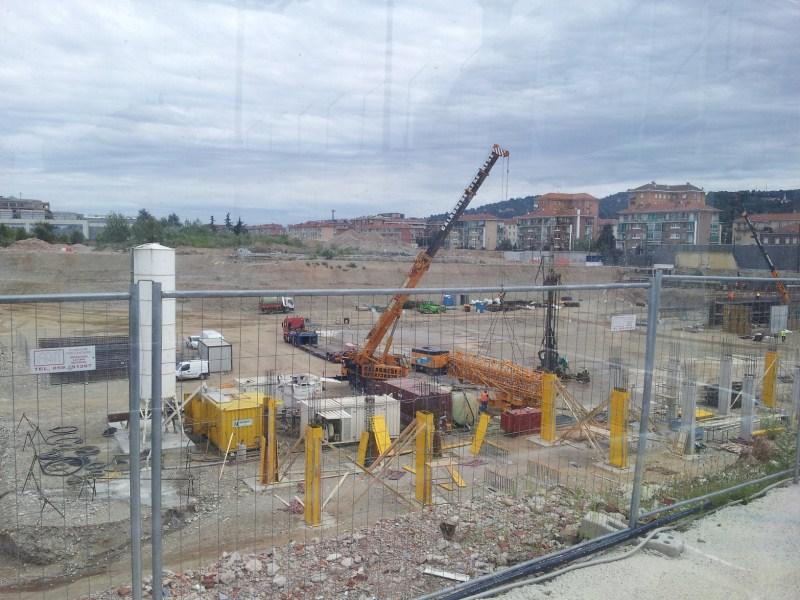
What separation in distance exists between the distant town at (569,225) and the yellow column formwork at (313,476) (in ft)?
50.8

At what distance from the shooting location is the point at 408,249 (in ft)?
197

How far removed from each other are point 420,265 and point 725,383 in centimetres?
1243

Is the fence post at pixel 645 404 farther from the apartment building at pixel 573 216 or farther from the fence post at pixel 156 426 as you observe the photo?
the apartment building at pixel 573 216

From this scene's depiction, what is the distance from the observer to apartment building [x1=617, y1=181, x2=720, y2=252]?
34.5m

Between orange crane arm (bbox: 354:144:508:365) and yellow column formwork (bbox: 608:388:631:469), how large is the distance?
37.6 ft

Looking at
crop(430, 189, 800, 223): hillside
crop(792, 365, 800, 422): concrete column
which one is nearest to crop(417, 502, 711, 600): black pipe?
crop(792, 365, 800, 422): concrete column

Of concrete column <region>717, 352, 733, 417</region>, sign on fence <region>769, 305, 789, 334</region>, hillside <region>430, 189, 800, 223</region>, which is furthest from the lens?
hillside <region>430, 189, 800, 223</region>

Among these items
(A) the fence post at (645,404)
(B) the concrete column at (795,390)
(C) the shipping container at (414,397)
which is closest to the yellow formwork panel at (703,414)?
(C) the shipping container at (414,397)

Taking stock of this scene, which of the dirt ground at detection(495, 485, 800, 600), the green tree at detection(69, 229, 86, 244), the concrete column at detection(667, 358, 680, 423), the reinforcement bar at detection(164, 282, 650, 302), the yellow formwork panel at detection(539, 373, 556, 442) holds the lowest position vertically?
the yellow formwork panel at detection(539, 373, 556, 442)

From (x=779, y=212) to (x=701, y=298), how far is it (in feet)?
104

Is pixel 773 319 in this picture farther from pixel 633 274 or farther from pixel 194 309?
pixel 194 309

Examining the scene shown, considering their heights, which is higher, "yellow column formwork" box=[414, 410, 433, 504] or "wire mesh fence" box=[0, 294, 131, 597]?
"yellow column formwork" box=[414, 410, 433, 504]

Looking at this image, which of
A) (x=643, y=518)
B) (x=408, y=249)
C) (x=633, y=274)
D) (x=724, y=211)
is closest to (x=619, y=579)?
(x=643, y=518)

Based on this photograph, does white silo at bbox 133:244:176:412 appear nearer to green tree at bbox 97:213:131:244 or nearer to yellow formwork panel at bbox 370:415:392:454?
yellow formwork panel at bbox 370:415:392:454
